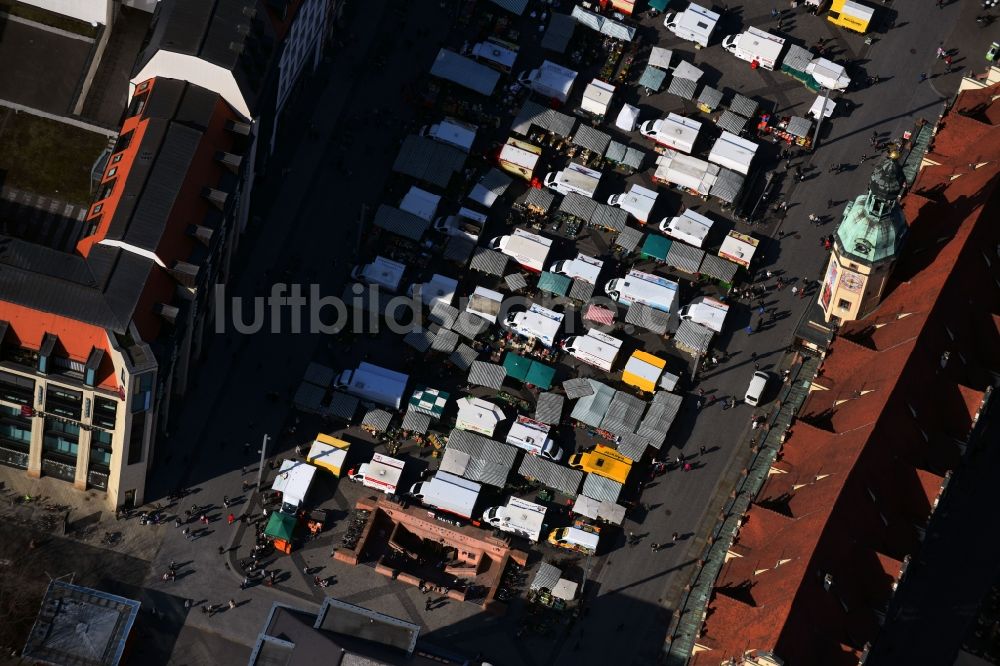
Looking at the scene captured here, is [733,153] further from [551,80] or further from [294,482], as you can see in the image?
[294,482]

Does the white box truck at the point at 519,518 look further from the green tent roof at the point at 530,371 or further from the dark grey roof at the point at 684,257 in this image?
the dark grey roof at the point at 684,257

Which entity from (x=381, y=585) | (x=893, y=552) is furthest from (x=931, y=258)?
(x=381, y=585)

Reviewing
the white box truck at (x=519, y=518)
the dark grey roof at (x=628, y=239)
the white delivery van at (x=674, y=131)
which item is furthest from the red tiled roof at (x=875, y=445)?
the dark grey roof at (x=628, y=239)

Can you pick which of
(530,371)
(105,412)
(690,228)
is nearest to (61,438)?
(105,412)

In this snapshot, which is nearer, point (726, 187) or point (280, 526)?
point (280, 526)

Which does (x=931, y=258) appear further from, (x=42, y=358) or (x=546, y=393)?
(x=42, y=358)

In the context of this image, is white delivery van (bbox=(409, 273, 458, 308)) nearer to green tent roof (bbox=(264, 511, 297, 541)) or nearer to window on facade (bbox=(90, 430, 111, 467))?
green tent roof (bbox=(264, 511, 297, 541))
